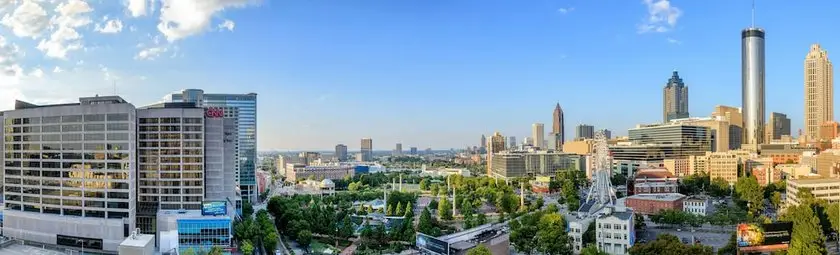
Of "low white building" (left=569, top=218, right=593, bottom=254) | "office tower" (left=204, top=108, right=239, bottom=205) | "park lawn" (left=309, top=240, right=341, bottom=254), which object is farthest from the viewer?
"office tower" (left=204, top=108, right=239, bottom=205)

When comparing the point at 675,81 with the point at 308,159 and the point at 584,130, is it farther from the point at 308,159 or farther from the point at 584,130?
the point at 308,159

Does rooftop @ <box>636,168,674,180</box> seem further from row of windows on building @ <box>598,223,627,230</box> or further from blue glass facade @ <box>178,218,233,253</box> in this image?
blue glass facade @ <box>178,218,233,253</box>

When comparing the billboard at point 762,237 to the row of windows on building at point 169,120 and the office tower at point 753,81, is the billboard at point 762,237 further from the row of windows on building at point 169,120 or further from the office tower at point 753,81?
the office tower at point 753,81

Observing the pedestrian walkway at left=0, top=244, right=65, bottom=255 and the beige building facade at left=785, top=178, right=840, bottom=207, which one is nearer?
the pedestrian walkway at left=0, top=244, right=65, bottom=255

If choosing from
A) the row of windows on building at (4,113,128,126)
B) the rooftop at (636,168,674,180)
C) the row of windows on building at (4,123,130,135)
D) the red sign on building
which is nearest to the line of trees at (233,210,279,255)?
the red sign on building

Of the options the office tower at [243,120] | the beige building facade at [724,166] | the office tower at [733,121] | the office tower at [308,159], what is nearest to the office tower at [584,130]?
the office tower at [733,121]
